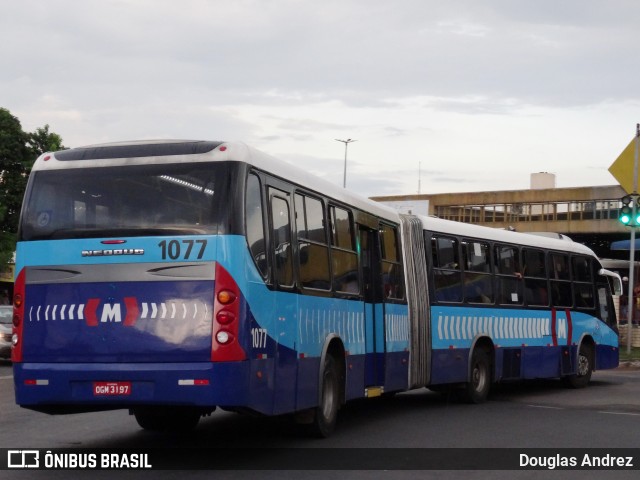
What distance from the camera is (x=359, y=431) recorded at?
44.3 ft

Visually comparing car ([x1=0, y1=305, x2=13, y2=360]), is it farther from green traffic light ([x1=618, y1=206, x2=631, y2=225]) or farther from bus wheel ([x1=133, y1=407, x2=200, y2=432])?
green traffic light ([x1=618, y1=206, x2=631, y2=225])

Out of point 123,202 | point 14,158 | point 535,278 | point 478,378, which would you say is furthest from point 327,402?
point 14,158

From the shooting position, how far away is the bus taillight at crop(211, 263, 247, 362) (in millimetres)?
10023

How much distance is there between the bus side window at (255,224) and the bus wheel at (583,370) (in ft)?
39.7

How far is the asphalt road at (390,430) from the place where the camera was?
1196 cm

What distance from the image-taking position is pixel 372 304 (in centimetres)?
1470

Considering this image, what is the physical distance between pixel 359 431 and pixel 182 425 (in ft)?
6.95

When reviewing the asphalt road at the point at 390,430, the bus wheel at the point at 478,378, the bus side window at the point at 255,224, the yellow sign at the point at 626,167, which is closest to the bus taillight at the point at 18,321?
the asphalt road at the point at 390,430

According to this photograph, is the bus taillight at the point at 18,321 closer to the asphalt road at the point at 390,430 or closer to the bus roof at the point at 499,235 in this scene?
the asphalt road at the point at 390,430

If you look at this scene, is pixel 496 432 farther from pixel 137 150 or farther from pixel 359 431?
pixel 137 150

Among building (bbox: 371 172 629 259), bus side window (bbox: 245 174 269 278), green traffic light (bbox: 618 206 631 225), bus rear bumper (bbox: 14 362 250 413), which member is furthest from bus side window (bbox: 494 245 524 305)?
building (bbox: 371 172 629 259)

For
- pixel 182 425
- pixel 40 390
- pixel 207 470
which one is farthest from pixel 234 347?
pixel 182 425

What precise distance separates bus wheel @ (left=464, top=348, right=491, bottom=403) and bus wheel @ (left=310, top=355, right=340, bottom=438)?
5138mm

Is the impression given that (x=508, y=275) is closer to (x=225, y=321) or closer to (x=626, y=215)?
(x=626, y=215)
